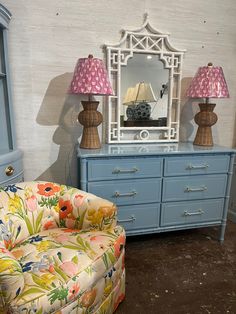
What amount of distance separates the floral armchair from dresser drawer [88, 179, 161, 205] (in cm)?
26

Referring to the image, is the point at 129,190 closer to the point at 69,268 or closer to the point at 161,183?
the point at 161,183

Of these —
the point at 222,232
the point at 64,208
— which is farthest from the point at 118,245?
the point at 222,232

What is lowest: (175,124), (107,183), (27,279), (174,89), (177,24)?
(27,279)

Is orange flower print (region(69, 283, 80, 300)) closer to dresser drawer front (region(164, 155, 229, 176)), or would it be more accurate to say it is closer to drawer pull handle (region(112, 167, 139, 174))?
drawer pull handle (region(112, 167, 139, 174))

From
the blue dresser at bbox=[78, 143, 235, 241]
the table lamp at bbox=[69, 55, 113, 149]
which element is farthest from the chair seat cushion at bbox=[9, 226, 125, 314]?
the table lamp at bbox=[69, 55, 113, 149]

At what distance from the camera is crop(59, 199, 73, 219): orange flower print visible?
143 cm

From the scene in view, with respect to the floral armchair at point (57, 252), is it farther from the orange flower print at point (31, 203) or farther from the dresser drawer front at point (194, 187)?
the dresser drawer front at point (194, 187)

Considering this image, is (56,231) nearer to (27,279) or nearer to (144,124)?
(27,279)

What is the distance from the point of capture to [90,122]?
178 cm

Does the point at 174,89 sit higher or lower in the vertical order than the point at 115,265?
higher

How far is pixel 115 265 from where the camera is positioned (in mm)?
1242

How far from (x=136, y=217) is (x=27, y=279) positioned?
97cm

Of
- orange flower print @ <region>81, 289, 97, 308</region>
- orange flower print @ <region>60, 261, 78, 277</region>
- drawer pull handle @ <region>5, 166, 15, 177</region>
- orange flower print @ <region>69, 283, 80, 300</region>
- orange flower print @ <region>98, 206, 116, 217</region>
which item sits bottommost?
orange flower print @ <region>81, 289, 97, 308</region>

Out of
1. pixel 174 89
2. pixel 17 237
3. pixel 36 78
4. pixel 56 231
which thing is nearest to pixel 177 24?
pixel 174 89
